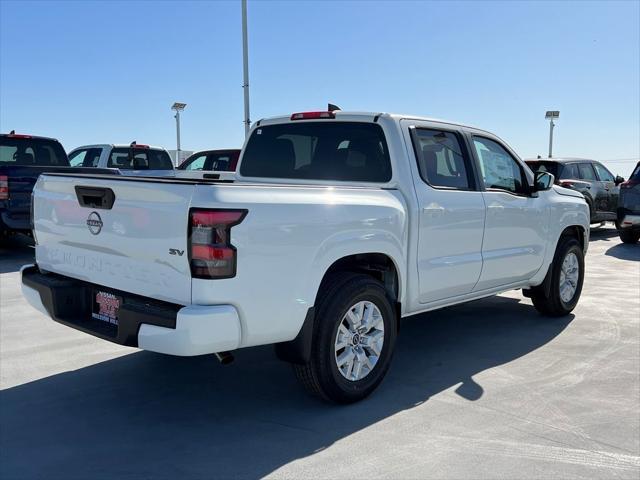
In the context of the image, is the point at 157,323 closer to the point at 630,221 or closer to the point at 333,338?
the point at 333,338

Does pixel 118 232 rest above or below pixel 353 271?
above

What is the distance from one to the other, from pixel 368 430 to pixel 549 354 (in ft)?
7.36

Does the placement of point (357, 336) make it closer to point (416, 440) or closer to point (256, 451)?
point (416, 440)

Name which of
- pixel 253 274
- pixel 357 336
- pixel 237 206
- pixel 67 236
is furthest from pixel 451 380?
pixel 67 236

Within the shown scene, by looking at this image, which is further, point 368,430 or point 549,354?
point 549,354

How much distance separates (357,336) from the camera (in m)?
3.92

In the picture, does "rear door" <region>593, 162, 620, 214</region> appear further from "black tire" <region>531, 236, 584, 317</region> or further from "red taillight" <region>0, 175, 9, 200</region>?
"red taillight" <region>0, 175, 9, 200</region>

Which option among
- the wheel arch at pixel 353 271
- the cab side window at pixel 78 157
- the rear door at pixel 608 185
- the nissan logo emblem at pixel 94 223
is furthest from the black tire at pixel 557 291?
the cab side window at pixel 78 157

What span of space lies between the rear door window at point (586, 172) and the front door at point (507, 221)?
887 centimetres

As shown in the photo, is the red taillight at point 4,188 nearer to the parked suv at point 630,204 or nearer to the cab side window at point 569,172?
the cab side window at point 569,172

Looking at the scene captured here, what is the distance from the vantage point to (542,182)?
5.61 meters

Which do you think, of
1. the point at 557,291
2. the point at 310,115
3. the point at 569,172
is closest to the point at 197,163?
the point at 569,172

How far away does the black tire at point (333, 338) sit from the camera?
364cm

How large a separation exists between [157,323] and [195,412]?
90 centimetres
